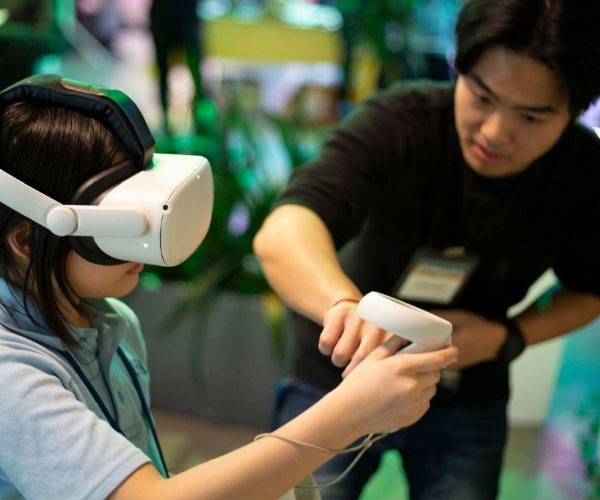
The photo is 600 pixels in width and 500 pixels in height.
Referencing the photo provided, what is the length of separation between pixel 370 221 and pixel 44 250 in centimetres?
64

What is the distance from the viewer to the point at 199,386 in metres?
2.55

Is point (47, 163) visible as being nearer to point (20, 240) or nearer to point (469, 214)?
point (20, 240)

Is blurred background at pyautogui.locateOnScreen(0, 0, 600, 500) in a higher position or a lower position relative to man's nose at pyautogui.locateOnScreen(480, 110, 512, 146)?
lower

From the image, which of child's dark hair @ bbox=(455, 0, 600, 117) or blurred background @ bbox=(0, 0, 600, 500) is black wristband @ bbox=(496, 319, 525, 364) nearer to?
child's dark hair @ bbox=(455, 0, 600, 117)

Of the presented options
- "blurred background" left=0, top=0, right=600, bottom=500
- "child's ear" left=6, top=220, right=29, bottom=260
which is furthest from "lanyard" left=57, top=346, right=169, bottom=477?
"blurred background" left=0, top=0, right=600, bottom=500

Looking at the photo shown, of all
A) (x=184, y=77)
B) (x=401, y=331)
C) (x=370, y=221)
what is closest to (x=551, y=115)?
(x=370, y=221)

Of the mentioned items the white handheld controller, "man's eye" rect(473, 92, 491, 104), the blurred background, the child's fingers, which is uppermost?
"man's eye" rect(473, 92, 491, 104)

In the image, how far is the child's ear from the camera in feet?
2.66

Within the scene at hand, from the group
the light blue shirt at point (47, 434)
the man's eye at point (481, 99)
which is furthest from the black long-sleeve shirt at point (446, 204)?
the light blue shirt at point (47, 434)

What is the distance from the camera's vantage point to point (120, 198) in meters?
0.77

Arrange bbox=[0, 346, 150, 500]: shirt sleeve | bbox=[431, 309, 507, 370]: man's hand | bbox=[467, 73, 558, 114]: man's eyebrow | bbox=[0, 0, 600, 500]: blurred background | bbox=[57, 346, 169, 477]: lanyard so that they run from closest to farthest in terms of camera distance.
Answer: bbox=[0, 346, 150, 500]: shirt sleeve < bbox=[57, 346, 169, 477]: lanyard < bbox=[467, 73, 558, 114]: man's eyebrow < bbox=[431, 309, 507, 370]: man's hand < bbox=[0, 0, 600, 500]: blurred background

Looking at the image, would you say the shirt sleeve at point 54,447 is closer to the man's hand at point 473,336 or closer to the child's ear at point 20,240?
the child's ear at point 20,240

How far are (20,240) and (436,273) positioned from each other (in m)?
0.72

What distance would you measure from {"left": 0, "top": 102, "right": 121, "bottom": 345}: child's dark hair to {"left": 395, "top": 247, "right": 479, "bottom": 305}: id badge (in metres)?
0.64
